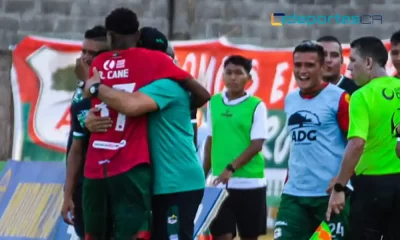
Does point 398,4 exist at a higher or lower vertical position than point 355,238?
higher

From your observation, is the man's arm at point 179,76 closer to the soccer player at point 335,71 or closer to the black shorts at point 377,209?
the black shorts at point 377,209

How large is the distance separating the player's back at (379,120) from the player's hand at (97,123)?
1.65 m

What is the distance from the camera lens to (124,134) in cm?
534

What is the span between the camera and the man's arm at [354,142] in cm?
595

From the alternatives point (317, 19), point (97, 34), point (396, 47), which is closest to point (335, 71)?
point (396, 47)

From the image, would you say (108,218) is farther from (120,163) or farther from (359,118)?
(359,118)

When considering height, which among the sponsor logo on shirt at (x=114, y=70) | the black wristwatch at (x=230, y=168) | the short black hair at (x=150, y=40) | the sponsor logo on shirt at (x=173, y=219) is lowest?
the black wristwatch at (x=230, y=168)

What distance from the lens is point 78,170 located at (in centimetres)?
610

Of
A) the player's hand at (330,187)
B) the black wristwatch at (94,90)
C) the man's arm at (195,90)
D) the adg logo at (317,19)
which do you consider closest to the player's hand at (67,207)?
the black wristwatch at (94,90)

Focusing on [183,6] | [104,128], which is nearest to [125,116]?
[104,128]

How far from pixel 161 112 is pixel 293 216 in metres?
1.55

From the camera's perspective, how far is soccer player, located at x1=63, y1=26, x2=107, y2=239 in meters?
6.05

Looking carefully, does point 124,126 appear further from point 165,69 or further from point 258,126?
point 258,126

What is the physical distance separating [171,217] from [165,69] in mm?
855
